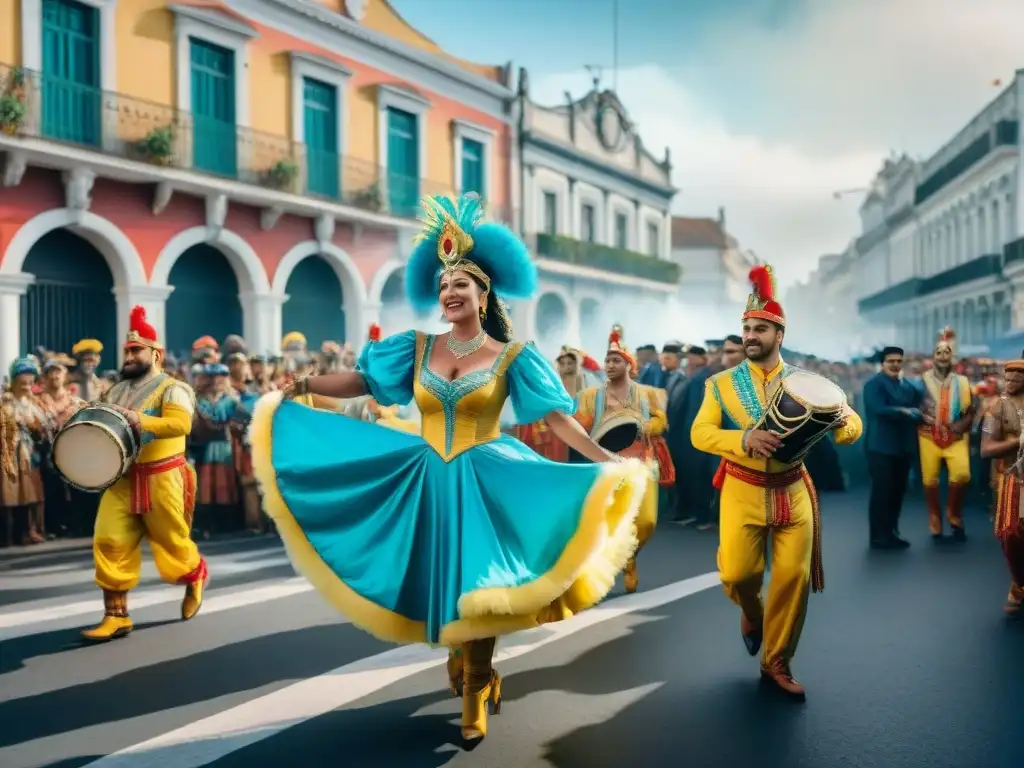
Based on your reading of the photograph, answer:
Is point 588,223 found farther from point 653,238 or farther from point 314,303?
point 314,303

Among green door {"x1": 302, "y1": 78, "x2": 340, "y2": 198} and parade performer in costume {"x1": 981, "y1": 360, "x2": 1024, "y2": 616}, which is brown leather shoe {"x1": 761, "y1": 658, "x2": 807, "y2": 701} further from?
green door {"x1": 302, "y1": 78, "x2": 340, "y2": 198}

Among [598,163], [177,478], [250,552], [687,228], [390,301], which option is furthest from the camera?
[687,228]

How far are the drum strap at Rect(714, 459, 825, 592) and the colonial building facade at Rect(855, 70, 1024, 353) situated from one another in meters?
22.1

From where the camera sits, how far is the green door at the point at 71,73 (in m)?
16.4

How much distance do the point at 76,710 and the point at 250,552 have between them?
4.97 meters

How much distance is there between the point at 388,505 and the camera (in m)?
4.86

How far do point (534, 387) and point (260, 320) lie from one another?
16368 mm

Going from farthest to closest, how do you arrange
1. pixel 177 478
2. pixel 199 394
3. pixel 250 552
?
1. pixel 199 394
2. pixel 250 552
3. pixel 177 478

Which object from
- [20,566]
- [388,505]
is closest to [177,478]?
[388,505]

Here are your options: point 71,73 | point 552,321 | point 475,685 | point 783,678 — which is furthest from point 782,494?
point 552,321

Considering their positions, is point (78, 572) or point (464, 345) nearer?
point (464, 345)

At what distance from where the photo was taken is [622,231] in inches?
1476

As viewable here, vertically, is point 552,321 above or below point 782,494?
above

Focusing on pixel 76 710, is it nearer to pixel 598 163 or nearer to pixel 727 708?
pixel 727 708
